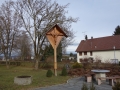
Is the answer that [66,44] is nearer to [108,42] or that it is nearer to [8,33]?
[8,33]

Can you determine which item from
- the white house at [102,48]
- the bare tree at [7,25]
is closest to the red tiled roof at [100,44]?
the white house at [102,48]

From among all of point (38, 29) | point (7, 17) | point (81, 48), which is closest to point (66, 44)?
point (38, 29)

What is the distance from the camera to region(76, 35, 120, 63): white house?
39947 millimetres

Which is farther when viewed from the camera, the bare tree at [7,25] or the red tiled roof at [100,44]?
the red tiled roof at [100,44]

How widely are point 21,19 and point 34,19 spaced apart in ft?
10.5

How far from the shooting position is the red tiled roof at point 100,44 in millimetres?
41594

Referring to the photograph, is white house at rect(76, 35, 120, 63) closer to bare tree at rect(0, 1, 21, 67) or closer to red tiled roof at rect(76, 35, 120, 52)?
red tiled roof at rect(76, 35, 120, 52)

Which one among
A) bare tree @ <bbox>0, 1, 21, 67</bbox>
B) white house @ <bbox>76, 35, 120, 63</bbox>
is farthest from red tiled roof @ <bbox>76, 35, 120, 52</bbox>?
bare tree @ <bbox>0, 1, 21, 67</bbox>

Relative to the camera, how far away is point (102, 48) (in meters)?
43.1

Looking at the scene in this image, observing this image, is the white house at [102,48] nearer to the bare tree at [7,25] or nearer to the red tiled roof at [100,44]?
the red tiled roof at [100,44]

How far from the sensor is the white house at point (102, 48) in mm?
39947

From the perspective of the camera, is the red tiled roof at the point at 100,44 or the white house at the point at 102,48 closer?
the white house at the point at 102,48

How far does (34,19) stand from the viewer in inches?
1001

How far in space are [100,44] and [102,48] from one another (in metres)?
2.24
